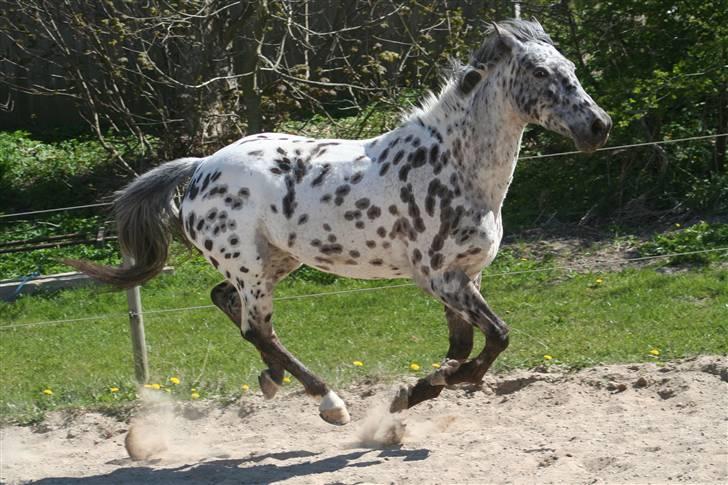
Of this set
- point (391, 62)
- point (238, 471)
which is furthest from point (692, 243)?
point (238, 471)

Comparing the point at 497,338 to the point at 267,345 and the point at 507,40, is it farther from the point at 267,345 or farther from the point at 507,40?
the point at 507,40

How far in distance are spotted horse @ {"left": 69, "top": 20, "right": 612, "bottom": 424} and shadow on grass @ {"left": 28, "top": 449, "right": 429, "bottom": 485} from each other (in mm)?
252

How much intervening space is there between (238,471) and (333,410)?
558 mm

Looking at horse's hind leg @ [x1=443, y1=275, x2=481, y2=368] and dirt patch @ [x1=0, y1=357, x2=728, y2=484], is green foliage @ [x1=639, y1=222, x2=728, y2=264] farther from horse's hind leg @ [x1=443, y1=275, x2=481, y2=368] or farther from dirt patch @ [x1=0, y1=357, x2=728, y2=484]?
horse's hind leg @ [x1=443, y1=275, x2=481, y2=368]

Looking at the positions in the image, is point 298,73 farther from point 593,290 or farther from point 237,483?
point 237,483

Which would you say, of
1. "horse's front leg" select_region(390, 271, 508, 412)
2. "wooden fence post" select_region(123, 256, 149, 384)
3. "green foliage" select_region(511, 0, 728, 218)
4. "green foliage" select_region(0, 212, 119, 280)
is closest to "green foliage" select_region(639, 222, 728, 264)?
"green foliage" select_region(511, 0, 728, 218)

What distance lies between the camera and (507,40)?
5152 mm

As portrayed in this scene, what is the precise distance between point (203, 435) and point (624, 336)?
9.47 feet

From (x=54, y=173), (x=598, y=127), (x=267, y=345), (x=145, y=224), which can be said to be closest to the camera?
(x=598, y=127)

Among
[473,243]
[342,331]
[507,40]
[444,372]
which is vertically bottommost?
[342,331]

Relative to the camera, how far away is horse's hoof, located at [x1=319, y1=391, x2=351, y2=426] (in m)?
5.40

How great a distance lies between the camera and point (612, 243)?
366 inches

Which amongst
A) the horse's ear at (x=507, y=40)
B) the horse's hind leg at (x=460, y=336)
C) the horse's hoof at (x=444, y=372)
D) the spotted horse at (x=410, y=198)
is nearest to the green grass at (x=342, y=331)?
the horse's hind leg at (x=460, y=336)

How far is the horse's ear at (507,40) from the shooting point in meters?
5.13
